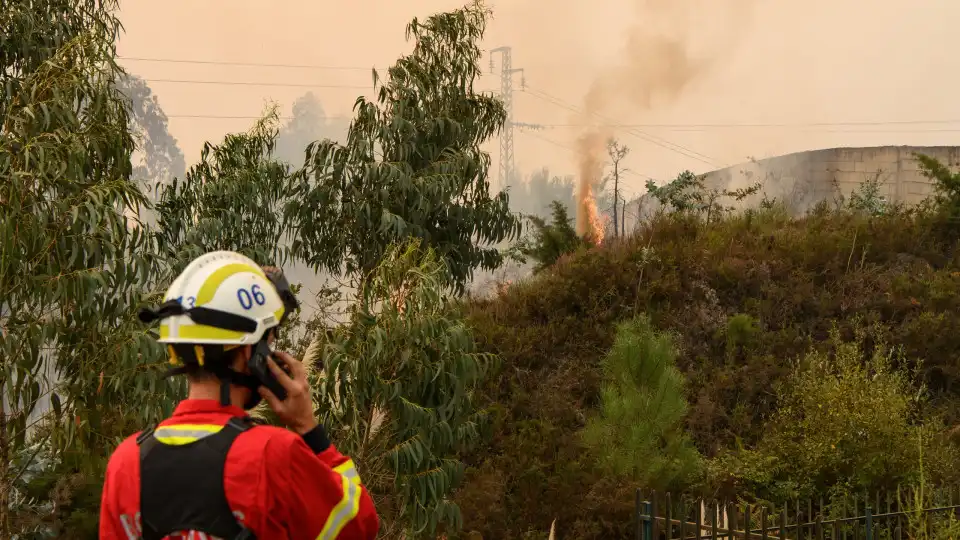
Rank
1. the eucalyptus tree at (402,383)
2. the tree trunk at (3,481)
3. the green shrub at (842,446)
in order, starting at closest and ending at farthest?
the tree trunk at (3,481) < the eucalyptus tree at (402,383) < the green shrub at (842,446)

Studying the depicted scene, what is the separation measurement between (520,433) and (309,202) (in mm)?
4239

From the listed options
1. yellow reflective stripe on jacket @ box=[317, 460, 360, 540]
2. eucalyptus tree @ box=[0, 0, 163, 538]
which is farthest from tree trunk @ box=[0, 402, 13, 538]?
yellow reflective stripe on jacket @ box=[317, 460, 360, 540]

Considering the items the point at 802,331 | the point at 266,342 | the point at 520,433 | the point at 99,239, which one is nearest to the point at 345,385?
the point at 99,239

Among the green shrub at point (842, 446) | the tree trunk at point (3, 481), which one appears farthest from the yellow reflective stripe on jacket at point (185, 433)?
the green shrub at point (842, 446)

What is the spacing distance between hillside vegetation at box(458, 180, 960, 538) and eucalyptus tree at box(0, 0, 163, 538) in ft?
18.6

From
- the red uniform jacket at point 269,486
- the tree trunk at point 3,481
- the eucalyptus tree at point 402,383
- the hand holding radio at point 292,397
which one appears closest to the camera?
the red uniform jacket at point 269,486

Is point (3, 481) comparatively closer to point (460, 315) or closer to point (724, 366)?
point (460, 315)

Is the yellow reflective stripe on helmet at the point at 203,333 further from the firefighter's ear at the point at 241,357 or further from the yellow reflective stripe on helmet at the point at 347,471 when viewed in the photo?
the yellow reflective stripe on helmet at the point at 347,471

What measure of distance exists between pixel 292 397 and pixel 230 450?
166 mm

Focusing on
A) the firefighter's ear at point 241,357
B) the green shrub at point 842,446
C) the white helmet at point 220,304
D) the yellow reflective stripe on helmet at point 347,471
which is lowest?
the green shrub at point 842,446

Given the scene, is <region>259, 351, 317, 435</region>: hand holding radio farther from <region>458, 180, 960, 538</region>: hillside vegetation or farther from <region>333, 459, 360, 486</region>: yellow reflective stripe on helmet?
<region>458, 180, 960, 538</region>: hillside vegetation

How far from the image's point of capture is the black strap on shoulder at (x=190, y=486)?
192 centimetres

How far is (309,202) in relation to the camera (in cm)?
1236

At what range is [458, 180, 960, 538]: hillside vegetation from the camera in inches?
438
